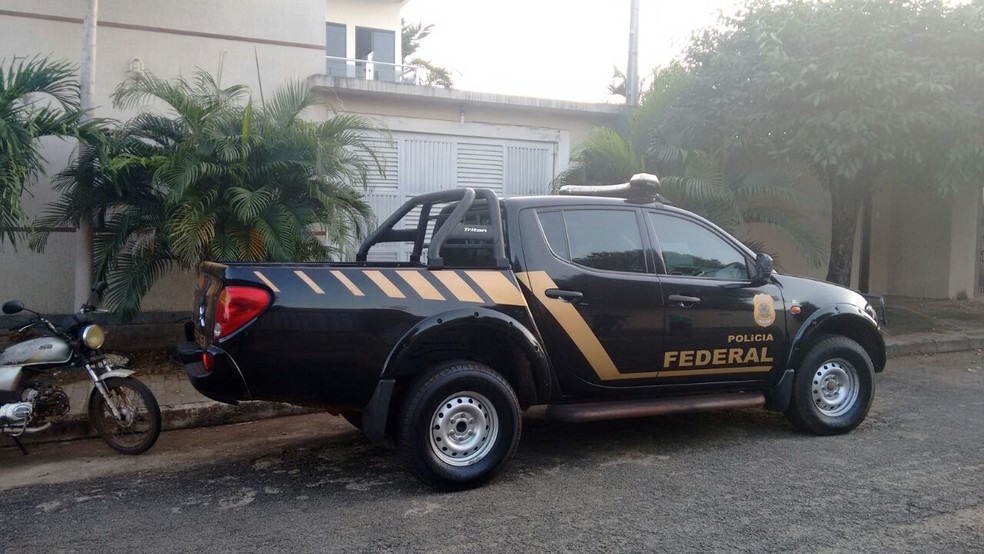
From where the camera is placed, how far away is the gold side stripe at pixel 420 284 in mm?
4773

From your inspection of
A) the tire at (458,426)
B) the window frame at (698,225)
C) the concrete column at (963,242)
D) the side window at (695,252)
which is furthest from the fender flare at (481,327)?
the concrete column at (963,242)

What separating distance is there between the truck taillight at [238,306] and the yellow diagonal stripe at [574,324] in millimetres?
1596

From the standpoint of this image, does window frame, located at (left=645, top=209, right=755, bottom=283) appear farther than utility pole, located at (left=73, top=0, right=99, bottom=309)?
No

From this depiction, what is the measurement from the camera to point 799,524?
4.23 m

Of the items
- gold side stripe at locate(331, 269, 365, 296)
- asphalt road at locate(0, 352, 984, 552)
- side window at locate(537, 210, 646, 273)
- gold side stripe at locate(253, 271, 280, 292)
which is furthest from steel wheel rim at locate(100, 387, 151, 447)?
side window at locate(537, 210, 646, 273)

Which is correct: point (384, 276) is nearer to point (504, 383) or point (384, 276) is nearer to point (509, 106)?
point (504, 383)

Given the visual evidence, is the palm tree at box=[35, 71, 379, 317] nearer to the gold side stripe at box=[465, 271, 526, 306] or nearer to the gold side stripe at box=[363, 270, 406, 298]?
the gold side stripe at box=[363, 270, 406, 298]

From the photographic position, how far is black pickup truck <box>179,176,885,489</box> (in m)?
4.59

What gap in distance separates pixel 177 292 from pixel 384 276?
5.70m

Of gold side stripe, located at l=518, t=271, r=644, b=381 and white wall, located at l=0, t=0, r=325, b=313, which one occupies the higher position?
white wall, located at l=0, t=0, r=325, b=313

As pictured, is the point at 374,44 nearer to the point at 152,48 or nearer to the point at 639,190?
the point at 152,48

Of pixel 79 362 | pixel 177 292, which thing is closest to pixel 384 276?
Answer: pixel 79 362

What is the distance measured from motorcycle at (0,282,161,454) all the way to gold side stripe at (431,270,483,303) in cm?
235

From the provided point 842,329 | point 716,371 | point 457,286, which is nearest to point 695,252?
point 716,371
